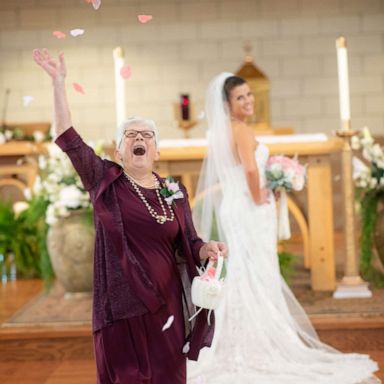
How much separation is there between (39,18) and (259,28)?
254 cm

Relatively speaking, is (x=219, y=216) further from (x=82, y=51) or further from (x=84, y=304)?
(x=82, y=51)

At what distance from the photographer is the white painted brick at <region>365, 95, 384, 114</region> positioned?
11.1m

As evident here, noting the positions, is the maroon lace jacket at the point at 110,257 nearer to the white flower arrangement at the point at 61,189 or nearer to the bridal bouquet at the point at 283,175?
the bridal bouquet at the point at 283,175

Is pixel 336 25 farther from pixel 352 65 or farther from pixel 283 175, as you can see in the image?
pixel 283 175

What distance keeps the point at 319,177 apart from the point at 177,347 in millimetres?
3348

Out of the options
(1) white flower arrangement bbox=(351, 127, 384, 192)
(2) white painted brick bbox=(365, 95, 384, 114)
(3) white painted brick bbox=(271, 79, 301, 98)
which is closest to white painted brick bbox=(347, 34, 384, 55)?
(2) white painted brick bbox=(365, 95, 384, 114)

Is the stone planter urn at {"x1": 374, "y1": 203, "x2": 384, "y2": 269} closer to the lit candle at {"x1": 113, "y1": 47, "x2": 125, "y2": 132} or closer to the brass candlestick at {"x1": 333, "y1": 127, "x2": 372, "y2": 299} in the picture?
the brass candlestick at {"x1": 333, "y1": 127, "x2": 372, "y2": 299}

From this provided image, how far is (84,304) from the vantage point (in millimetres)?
6762

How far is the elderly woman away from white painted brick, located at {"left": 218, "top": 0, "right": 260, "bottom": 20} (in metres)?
7.56

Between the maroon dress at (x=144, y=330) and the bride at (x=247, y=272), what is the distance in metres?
1.61

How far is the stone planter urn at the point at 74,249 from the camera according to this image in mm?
6836

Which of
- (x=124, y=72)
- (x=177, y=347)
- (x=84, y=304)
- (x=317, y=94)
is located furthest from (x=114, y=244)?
(x=317, y=94)

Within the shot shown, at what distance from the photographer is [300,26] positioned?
11070mm

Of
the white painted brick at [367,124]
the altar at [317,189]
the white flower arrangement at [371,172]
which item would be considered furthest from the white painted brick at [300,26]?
the altar at [317,189]
